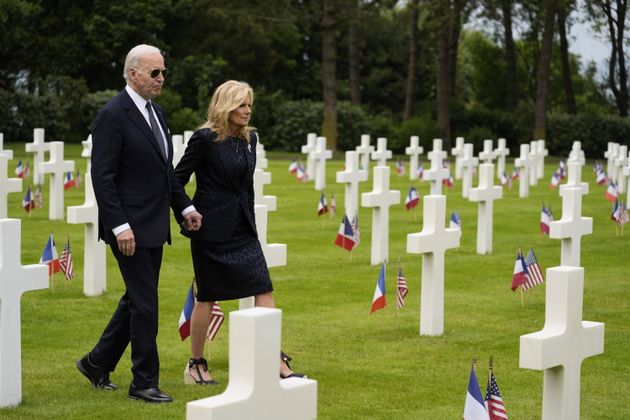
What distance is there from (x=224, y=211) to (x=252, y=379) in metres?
3.87

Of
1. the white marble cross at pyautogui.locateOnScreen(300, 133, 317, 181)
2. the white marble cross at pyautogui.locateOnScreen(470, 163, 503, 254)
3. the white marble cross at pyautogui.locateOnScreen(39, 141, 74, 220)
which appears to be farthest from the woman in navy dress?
the white marble cross at pyautogui.locateOnScreen(300, 133, 317, 181)

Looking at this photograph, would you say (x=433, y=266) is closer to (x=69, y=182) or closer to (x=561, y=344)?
(x=561, y=344)

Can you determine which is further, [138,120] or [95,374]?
[95,374]

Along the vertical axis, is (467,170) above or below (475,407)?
above

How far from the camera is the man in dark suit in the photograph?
7.84 metres

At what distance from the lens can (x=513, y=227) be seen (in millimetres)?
20203

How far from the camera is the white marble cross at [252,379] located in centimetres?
455

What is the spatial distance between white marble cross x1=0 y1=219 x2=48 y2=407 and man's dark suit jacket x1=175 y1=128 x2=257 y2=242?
108cm

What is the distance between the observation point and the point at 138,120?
798 centimetres

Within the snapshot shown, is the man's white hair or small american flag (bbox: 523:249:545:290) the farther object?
small american flag (bbox: 523:249:545:290)

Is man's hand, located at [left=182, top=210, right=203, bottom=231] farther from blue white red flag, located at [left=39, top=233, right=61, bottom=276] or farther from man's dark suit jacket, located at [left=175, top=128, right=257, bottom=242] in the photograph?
blue white red flag, located at [left=39, top=233, right=61, bottom=276]

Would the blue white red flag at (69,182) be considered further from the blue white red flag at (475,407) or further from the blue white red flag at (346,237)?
the blue white red flag at (475,407)

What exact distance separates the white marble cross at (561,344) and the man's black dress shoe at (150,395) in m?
2.50

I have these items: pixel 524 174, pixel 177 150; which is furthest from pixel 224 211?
pixel 524 174
